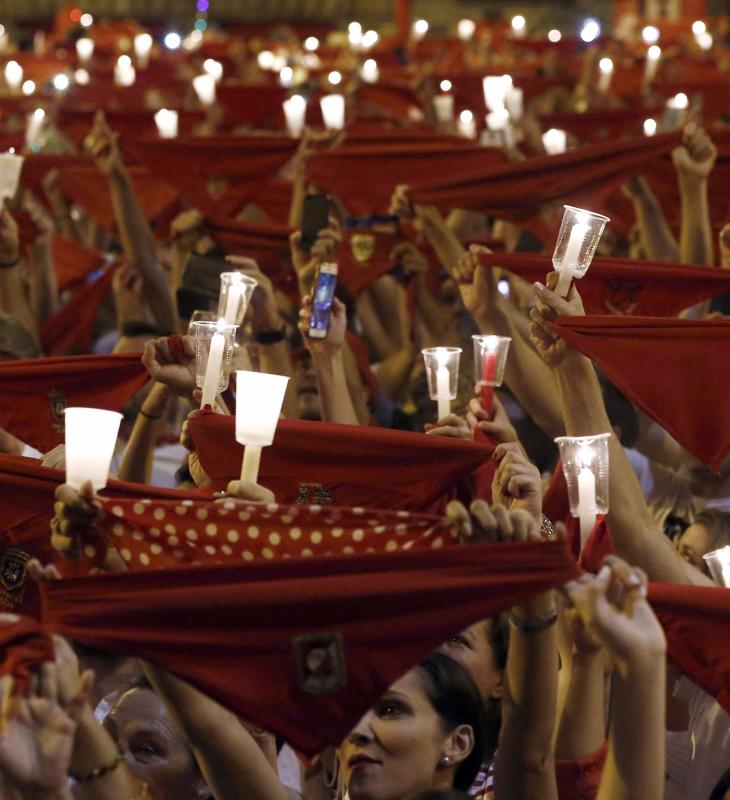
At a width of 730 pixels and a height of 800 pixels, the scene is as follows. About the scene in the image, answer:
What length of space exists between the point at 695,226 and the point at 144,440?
7.21ft

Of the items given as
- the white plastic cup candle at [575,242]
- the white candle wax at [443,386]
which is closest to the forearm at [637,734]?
the white plastic cup candle at [575,242]

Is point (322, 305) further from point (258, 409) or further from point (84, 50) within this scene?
point (84, 50)

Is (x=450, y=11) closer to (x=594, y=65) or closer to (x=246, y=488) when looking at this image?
(x=594, y=65)

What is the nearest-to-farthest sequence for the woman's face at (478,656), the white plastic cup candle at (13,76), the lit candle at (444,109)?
the woman's face at (478,656), the lit candle at (444,109), the white plastic cup candle at (13,76)

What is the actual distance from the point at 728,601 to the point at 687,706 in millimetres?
1290

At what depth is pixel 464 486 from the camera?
11.4 feet

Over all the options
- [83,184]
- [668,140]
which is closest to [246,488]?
[668,140]

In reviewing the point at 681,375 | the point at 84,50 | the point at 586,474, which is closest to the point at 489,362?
the point at 681,375

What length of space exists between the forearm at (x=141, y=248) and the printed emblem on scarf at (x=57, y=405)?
2.44 m

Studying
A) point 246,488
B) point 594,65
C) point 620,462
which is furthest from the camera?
point 594,65

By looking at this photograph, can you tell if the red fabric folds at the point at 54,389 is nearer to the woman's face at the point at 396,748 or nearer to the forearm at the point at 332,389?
the forearm at the point at 332,389

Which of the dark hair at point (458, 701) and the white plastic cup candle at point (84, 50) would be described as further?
the white plastic cup candle at point (84, 50)

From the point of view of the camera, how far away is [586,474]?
3031 millimetres

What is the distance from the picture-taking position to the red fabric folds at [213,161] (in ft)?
23.5
